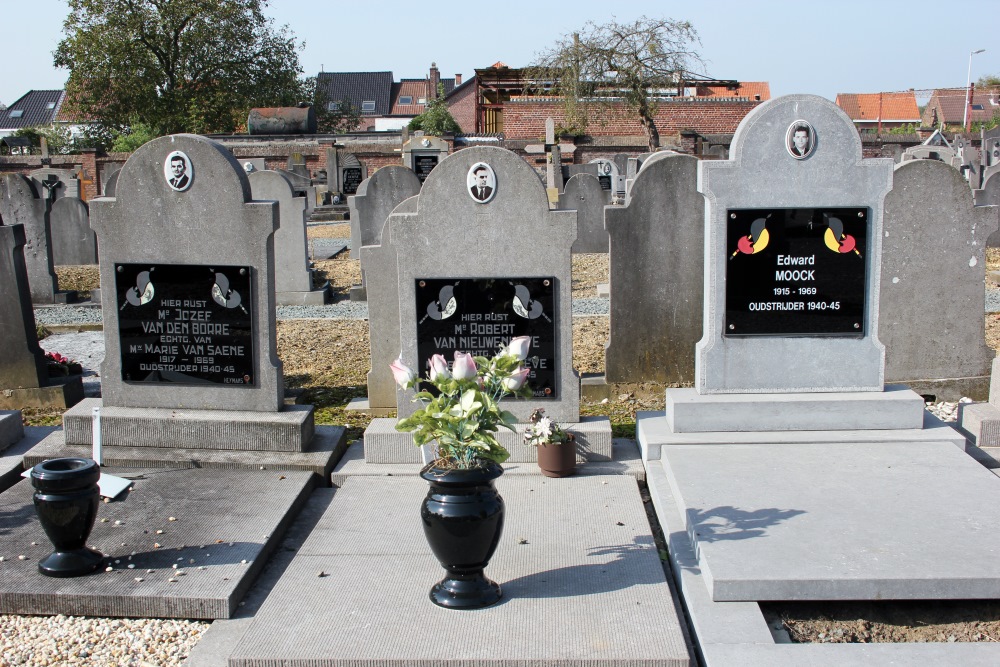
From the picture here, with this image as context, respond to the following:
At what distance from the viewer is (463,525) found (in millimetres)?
3861


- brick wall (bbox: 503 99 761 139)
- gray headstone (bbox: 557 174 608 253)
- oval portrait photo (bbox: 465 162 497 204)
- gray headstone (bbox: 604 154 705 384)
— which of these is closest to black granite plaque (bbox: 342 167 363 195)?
brick wall (bbox: 503 99 761 139)

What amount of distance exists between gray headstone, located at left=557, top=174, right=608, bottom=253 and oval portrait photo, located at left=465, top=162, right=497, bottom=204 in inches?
394

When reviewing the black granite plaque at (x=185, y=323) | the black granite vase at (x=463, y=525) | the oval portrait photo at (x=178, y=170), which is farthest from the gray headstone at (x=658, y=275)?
the black granite vase at (x=463, y=525)

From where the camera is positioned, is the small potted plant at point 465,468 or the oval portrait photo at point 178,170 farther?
the oval portrait photo at point 178,170

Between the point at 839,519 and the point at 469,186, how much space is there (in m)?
2.89

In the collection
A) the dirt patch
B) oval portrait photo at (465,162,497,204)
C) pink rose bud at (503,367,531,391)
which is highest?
oval portrait photo at (465,162,497,204)

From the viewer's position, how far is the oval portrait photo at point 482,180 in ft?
18.9

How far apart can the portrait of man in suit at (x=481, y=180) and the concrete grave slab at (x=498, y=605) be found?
190cm

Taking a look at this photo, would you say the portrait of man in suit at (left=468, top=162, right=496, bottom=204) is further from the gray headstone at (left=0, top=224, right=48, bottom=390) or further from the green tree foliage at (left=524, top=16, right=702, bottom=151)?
the green tree foliage at (left=524, top=16, right=702, bottom=151)

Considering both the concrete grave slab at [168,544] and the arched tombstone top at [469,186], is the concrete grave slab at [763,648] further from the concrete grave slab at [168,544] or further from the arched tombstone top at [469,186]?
the arched tombstone top at [469,186]

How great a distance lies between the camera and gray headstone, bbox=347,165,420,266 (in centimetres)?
1415

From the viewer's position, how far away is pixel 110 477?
531cm

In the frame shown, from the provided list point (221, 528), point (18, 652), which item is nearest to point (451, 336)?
point (221, 528)

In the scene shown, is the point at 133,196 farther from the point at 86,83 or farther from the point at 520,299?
the point at 86,83
